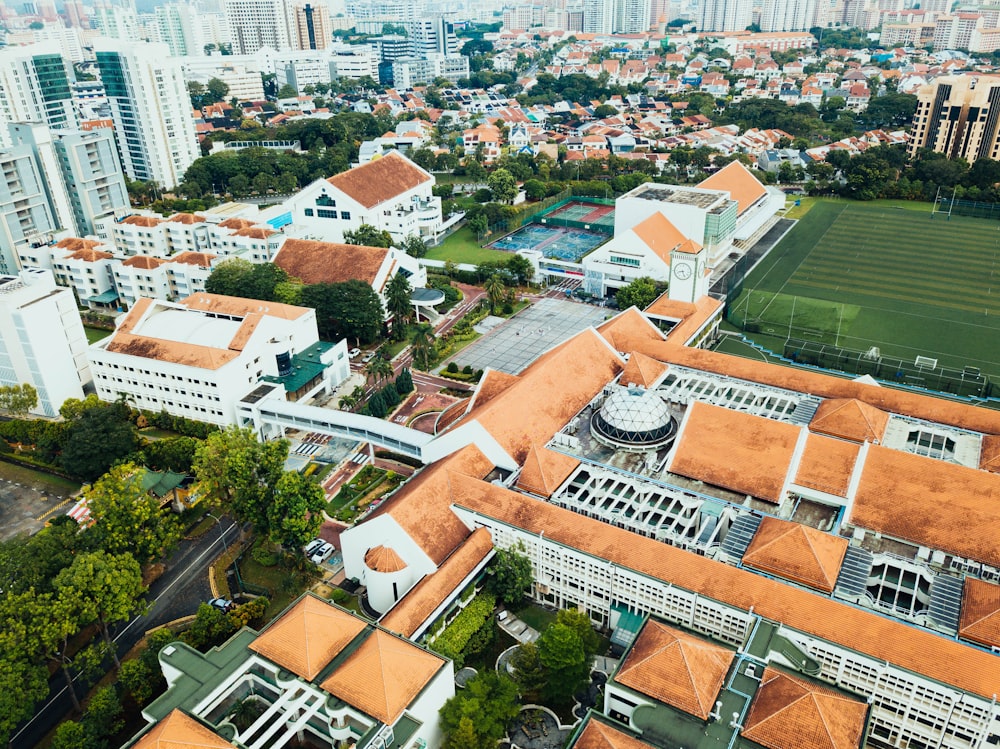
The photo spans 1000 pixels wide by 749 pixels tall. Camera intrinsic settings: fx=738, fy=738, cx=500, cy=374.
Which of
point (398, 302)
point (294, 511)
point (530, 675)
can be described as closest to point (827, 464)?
point (530, 675)

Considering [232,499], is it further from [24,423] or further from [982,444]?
[982,444]

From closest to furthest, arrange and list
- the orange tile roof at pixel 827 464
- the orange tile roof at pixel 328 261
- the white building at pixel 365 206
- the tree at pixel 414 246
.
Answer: the orange tile roof at pixel 827 464 < the orange tile roof at pixel 328 261 < the tree at pixel 414 246 < the white building at pixel 365 206

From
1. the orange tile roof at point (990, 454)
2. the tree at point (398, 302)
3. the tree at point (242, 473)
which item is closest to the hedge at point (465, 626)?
the tree at point (242, 473)

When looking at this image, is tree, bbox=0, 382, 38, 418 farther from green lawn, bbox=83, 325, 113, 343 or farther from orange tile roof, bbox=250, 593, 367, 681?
orange tile roof, bbox=250, 593, 367, 681

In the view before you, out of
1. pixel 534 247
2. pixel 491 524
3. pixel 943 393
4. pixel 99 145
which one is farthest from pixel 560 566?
pixel 99 145

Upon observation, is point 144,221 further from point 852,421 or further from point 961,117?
point 961,117

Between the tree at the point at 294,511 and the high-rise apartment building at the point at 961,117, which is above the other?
the high-rise apartment building at the point at 961,117

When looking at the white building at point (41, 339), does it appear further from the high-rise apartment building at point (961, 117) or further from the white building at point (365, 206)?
the high-rise apartment building at point (961, 117)
